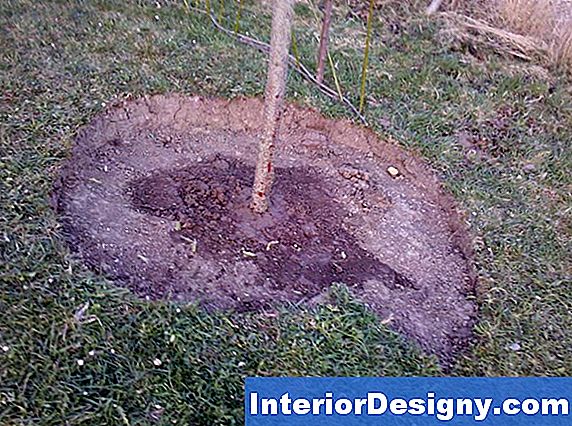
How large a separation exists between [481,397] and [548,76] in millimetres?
2839

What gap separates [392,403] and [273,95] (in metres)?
1.20

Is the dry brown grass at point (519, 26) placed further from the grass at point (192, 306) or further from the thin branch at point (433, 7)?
the grass at point (192, 306)

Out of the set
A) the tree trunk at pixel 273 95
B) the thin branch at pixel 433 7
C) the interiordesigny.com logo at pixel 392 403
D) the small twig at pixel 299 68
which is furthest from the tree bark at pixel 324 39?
the interiordesigny.com logo at pixel 392 403

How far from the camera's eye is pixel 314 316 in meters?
2.30

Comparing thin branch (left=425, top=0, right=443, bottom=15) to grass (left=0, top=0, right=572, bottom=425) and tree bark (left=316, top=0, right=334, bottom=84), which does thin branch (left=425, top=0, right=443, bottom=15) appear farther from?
tree bark (left=316, top=0, right=334, bottom=84)

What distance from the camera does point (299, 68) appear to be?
3686 mm

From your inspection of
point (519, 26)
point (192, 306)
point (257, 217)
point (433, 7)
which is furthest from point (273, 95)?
point (519, 26)

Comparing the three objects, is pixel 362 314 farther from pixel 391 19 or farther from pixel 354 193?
pixel 391 19

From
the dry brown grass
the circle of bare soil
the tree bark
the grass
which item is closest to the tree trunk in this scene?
the circle of bare soil

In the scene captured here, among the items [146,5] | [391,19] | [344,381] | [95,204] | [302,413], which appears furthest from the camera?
[391,19]

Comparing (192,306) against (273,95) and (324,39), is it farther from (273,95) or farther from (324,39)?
(324,39)

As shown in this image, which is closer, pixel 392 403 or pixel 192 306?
pixel 392 403

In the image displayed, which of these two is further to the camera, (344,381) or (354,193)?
(354,193)

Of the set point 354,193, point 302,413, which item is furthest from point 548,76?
point 302,413
